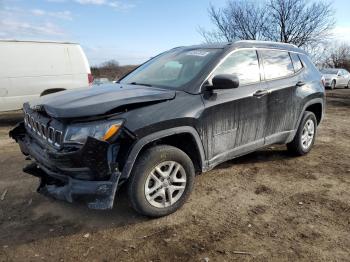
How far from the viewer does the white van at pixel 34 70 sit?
9.03 m

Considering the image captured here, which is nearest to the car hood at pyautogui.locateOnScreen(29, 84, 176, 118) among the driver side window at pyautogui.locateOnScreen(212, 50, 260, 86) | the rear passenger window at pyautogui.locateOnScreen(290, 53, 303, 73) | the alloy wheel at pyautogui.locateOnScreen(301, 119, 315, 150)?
the driver side window at pyautogui.locateOnScreen(212, 50, 260, 86)

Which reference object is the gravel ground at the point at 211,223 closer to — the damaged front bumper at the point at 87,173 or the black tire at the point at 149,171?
the black tire at the point at 149,171

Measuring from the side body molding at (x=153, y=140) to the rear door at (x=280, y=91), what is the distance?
134 centimetres

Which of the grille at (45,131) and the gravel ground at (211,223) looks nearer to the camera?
the gravel ground at (211,223)

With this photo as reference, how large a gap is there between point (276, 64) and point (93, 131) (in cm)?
301

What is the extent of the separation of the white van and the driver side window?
6.29 m

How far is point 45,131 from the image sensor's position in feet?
11.6

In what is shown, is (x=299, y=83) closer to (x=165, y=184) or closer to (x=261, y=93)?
(x=261, y=93)

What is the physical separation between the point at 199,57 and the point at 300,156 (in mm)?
2617

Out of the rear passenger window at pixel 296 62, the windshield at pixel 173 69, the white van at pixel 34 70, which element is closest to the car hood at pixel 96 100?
the windshield at pixel 173 69

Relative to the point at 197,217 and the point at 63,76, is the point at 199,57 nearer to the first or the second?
the point at 197,217

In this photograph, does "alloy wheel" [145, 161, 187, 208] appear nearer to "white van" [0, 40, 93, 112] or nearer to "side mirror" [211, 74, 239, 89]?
"side mirror" [211, 74, 239, 89]

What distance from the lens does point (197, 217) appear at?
3744 mm

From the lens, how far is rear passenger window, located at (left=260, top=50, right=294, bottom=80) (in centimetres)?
483
